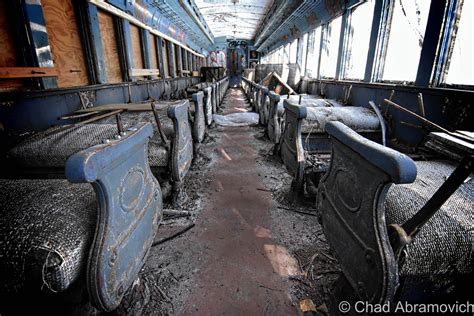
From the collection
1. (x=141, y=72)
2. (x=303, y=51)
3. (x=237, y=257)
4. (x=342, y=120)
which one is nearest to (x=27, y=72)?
(x=237, y=257)

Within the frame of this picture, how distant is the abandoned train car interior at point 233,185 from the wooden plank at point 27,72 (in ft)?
0.04

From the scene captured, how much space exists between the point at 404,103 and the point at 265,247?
9.00ft

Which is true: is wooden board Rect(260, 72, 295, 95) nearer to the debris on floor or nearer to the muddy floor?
the debris on floor

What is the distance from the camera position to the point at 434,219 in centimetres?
109

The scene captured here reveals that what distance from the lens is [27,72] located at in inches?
96.2

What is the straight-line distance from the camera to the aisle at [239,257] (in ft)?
4.65

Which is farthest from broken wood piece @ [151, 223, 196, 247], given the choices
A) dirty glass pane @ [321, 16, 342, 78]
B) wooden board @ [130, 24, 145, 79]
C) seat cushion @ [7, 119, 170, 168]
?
dirty glass pane @ [321, 16, 342, 78]

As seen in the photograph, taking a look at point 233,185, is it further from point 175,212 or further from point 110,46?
point 110,46

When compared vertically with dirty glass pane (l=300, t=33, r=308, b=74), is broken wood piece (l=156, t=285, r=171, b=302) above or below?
below

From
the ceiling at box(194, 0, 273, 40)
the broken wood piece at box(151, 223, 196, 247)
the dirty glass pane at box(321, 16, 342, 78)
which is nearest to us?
the broken wood piece at box(151, 223, 196, 247)

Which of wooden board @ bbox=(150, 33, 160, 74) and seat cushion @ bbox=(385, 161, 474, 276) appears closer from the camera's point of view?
seat cushion @ bbox=(385, 161, 474, 276)

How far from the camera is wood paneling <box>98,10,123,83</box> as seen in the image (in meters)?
4.12

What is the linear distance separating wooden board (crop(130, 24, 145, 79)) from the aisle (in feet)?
13.7

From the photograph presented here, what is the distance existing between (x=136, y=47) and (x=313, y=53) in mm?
5409
